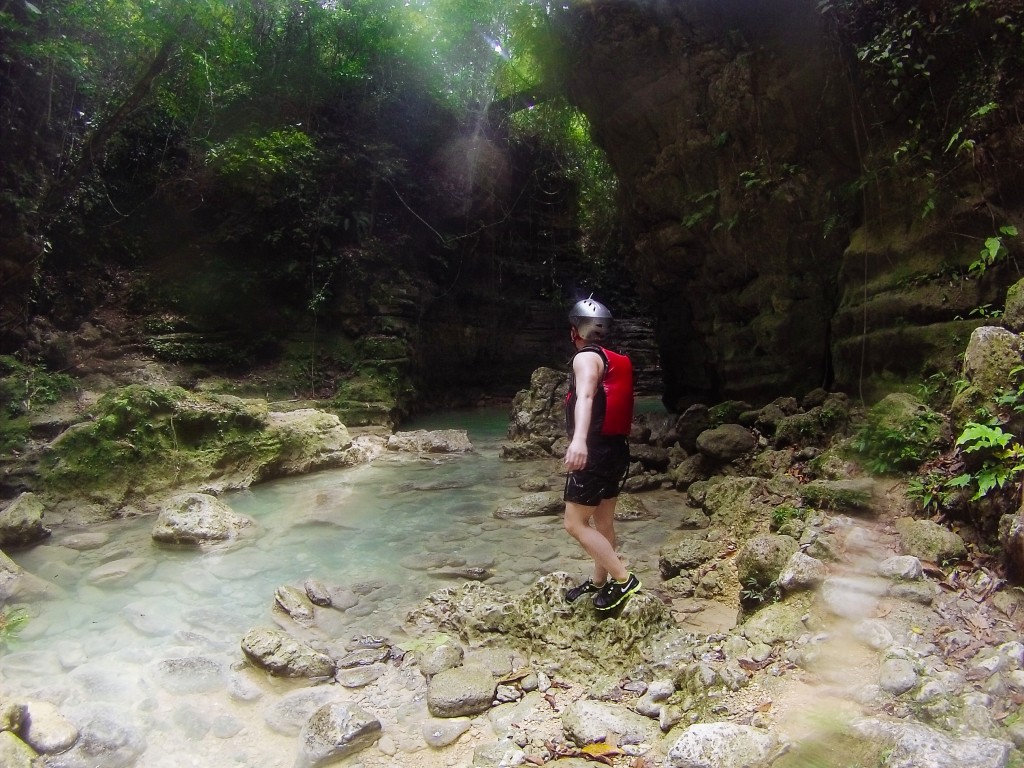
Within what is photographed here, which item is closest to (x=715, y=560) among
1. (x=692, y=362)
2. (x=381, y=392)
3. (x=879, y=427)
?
(x=879, y=427)

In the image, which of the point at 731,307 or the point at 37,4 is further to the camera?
the point at 731,307

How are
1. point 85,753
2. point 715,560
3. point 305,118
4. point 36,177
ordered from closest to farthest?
point 85,753
point 715,560
point 36,177
point 305,118

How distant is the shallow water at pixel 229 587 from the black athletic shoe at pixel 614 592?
1.26 metres

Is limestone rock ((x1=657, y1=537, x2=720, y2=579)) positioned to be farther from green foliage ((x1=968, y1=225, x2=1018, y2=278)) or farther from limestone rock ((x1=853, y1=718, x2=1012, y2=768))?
green foliage ((x1=968, y1=225, x2=1018, y2=278))

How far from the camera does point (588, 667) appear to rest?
3176 millimetres

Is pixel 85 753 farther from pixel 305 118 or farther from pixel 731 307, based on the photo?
pixel 305 118

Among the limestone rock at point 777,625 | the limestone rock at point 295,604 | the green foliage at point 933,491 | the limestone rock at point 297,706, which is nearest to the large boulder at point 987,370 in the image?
the green foliage at point 933,491

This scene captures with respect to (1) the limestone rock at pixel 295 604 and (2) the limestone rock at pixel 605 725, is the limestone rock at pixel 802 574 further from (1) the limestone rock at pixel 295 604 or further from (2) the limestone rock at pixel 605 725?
(1) the limestone rock at pixel 295 604

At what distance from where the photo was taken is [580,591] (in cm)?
359

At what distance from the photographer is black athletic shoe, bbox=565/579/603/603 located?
11.6 feet

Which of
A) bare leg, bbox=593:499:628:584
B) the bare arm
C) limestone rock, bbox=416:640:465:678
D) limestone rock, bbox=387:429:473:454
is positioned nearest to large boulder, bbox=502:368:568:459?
limestone rock, bbox=387:429:473:454

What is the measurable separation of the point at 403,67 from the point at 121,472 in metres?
13.4

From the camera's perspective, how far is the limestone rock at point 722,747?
2025 millimetres

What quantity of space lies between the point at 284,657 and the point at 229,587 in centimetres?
157
